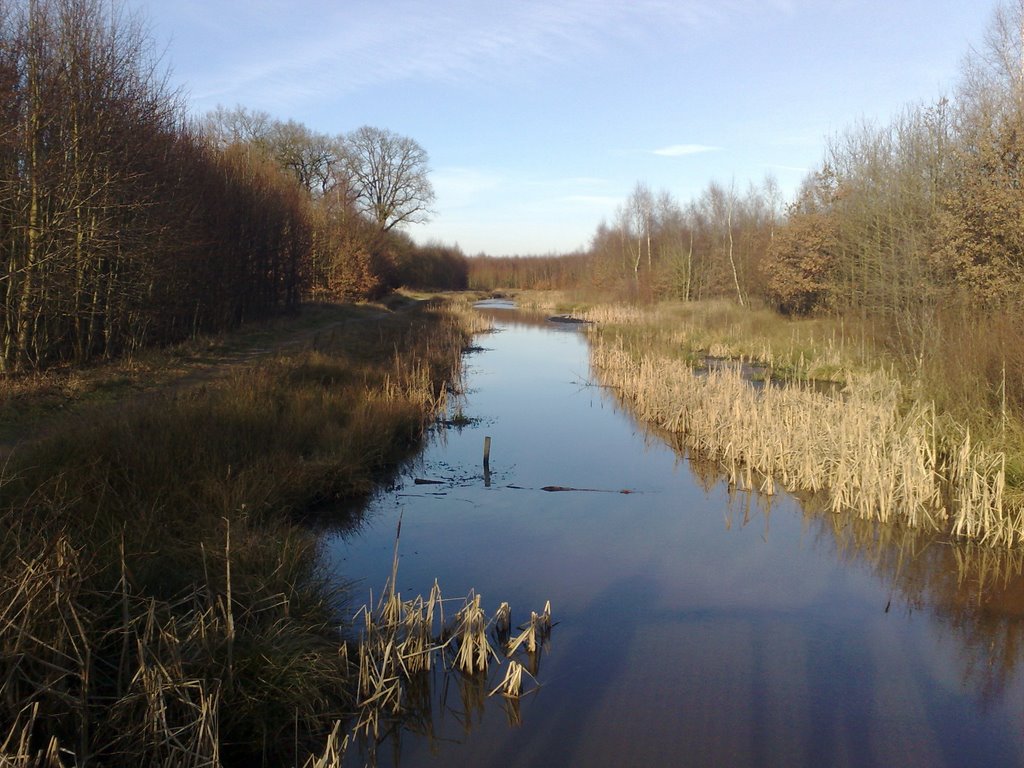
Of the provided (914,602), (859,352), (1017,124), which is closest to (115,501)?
(914,602)

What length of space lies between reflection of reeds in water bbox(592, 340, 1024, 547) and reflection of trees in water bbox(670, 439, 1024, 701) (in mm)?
197

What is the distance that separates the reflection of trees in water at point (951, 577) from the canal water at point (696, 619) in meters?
0.02

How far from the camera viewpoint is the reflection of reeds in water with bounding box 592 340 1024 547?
7.33 metres

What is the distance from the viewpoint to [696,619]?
5738 millimetres

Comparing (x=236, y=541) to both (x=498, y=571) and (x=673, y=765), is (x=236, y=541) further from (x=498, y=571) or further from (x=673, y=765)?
(x=673, y=765)

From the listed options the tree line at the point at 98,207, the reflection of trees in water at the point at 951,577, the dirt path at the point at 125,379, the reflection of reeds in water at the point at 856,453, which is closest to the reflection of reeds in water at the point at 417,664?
the reflection of trees in water at the point at 951,577

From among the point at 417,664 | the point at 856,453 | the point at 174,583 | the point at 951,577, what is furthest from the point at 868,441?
the point at 174,583

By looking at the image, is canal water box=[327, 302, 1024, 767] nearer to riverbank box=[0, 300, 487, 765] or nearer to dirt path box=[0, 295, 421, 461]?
riverbank box=[0, 300, 487, 765]

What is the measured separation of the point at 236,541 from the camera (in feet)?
16.8

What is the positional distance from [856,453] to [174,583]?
6.59m

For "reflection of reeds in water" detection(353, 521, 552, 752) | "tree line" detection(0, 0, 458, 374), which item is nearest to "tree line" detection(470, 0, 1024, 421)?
"reflection of reeds in water" detection(353, 521, 552, 752)

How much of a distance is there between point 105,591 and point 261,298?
1978cm

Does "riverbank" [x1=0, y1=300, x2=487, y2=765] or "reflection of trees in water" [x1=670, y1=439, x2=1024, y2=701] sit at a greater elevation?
"riverbank" [x1=0, y1=300, x2=487, y2=765]

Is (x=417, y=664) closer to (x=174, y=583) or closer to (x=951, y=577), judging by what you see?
(x=174, y=583)
